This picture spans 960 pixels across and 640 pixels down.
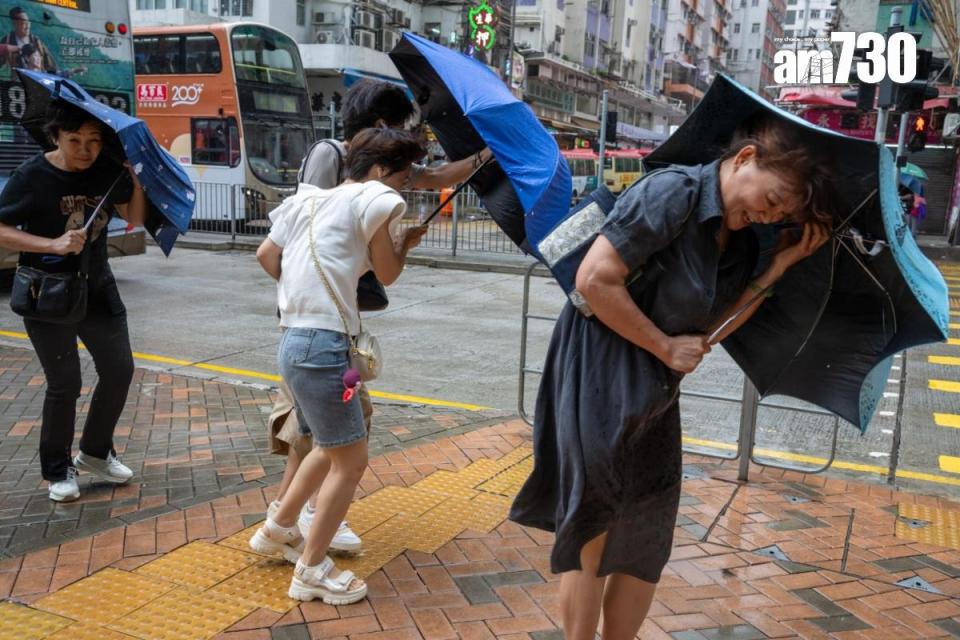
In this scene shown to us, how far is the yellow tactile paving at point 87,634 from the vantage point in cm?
279

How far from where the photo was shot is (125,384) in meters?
4.04

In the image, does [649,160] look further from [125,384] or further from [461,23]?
[461,23]

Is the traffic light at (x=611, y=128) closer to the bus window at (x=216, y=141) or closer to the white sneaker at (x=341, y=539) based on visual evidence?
the bus window at (x=216, y=141)

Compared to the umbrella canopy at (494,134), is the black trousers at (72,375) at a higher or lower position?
lower

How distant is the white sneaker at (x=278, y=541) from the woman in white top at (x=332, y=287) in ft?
0.81

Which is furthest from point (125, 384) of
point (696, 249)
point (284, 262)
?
point (696, 249)

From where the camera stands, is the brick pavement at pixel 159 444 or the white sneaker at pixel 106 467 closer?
the brick pavement at pixel 159 444

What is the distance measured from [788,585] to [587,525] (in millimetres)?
1524

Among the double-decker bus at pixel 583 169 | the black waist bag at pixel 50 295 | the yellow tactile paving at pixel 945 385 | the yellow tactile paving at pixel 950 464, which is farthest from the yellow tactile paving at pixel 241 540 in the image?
the double-decker bus at pixel 583 169

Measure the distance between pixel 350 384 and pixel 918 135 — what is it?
18.1 metres

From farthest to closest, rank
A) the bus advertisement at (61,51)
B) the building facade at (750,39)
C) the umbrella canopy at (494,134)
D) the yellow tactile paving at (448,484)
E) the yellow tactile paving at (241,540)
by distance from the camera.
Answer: the building facade at (750,39)
the bus advertisement at (61,51)
the yellow tactile paving at (448,484)
the yellow tactile paving at (241,540)
the umbrella canopy at (494,134)

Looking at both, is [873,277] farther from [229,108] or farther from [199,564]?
[229,108]

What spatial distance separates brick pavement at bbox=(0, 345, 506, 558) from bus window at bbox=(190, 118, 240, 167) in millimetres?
11725

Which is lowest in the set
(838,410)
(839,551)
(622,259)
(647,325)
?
(839,551)
